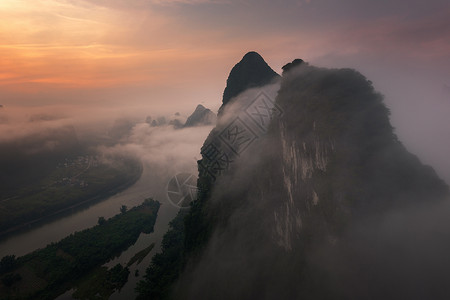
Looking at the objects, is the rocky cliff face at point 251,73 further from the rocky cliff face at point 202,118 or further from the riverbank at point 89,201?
the riverbank at point 89,201

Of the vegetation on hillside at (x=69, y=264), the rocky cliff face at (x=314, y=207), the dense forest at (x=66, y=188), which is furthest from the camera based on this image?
the dense forest at (x=66, y=188)

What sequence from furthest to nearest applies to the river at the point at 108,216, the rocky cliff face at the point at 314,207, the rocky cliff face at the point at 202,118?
the rocky cliff face at the point at 202,118
the river at the point at 108,216
the rocky cliff face at the point at 314,207

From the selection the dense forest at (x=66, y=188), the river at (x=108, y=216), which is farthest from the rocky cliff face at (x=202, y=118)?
the river at (x=108, y=216)

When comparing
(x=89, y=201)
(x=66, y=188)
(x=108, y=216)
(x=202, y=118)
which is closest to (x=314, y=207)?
(x=108, y=216)

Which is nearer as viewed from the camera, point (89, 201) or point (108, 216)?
point (108, 216)

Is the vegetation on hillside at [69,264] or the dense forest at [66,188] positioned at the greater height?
the vegetation on hillside at [69,264]

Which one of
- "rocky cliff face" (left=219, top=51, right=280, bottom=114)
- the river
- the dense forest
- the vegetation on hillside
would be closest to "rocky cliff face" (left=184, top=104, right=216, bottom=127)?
the dense forest

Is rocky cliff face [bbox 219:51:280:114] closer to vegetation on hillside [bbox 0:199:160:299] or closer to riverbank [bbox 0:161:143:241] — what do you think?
vegetation on hillside [bbox 0:199:160:299]

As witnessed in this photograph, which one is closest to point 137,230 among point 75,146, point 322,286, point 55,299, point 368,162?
point 55,299

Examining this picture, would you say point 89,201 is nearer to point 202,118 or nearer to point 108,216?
point 108,216
